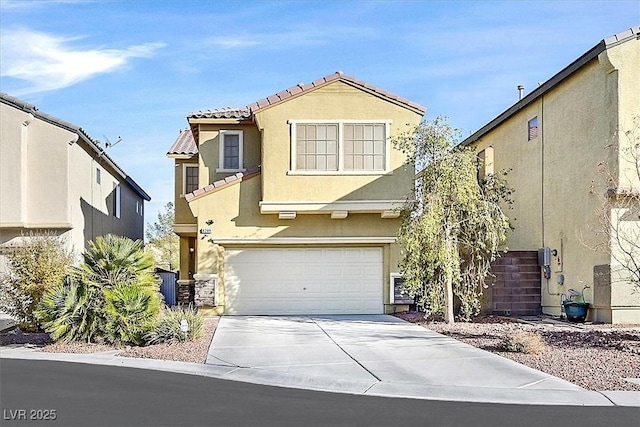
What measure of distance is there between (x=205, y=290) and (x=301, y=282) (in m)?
2.89

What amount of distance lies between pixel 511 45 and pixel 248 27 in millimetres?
7101

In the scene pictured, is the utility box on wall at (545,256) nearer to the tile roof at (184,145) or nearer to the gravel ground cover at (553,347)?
the gravel ground cover at (553,347)

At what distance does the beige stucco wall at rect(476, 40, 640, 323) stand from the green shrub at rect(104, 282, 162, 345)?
10.4 m

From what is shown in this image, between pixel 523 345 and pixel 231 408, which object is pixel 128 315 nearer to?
pixel 231 408

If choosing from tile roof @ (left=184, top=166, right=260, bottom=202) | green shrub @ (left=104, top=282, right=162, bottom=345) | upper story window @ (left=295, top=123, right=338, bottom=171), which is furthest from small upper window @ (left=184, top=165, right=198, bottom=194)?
green shrub @ (left=104, top=282, right=162, bottom=345)

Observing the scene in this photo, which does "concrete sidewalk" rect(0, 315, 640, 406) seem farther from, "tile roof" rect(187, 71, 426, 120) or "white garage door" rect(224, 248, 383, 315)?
"tile roof" rect(187, 71, 426, 120)

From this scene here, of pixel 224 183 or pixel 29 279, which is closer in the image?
pixel 29 279

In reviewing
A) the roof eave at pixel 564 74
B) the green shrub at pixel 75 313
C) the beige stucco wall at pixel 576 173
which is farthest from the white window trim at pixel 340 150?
the green shrub at pixel 75 313

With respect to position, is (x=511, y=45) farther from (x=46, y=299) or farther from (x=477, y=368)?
(x=46, y=299)

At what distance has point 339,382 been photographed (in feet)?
36.1

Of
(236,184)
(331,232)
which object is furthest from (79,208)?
(331,232)

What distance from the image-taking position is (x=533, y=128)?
2297cm

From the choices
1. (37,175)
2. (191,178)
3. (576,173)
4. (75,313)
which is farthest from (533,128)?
(37,175)

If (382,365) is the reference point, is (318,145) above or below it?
above
